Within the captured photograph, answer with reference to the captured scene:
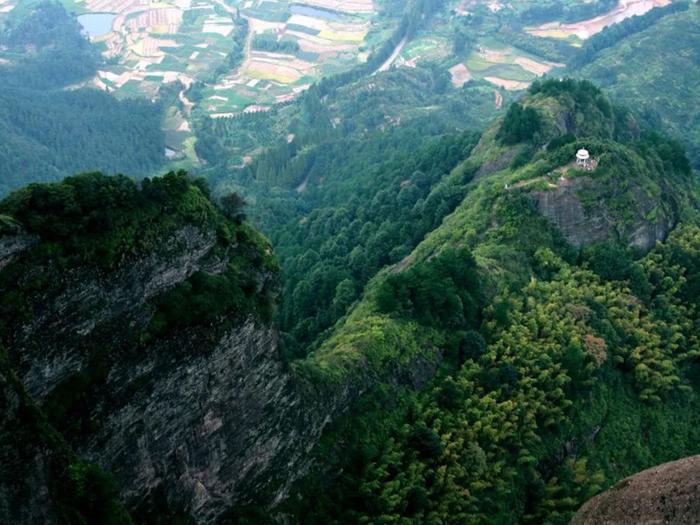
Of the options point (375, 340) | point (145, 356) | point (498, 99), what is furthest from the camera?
point (498, 99)

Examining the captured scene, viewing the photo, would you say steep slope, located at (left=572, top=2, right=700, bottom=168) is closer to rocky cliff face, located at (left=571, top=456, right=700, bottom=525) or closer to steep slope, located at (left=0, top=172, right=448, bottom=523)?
rocky cliff face, located at (left=571, top=456, right=700, bottom=525)

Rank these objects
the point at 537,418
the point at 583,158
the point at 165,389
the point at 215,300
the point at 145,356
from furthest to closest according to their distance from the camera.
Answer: the point at 583,158 < the point at 537,418 < the point at 215,300 < the point at 165,389 < the point at 145,356

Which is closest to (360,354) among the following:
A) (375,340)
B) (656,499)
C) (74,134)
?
(375,340)

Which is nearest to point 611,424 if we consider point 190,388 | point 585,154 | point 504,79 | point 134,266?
point 585,154

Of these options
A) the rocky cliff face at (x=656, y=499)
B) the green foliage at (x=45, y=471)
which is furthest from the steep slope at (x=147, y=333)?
the rocky cliff face at (x=656, y=499)

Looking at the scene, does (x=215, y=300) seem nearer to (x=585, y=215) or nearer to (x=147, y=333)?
(x=147, y=333)

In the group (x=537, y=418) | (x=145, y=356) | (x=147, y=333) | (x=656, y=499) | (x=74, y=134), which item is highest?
(x=147, y=333)

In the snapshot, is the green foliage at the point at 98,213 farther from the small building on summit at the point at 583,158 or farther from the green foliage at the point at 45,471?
the small building on summit at the point at 583,158
